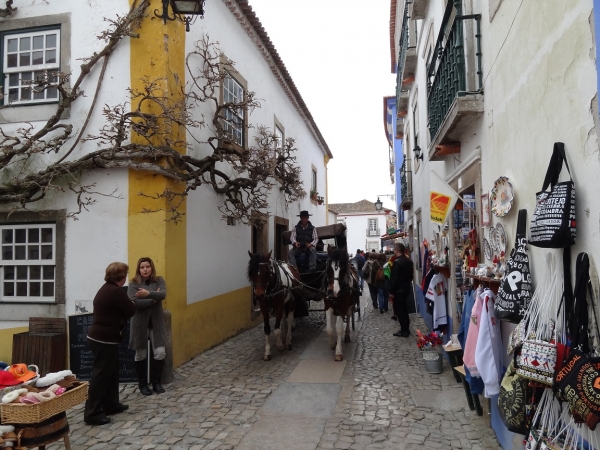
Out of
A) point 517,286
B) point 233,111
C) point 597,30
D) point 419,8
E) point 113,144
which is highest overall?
point 419,8

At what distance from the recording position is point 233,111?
9.48 m

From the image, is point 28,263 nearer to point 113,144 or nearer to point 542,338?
point 113,144

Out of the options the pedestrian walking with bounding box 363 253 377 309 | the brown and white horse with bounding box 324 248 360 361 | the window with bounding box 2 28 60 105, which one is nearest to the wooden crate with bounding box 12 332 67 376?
the window with bounding box 2 28 60 105

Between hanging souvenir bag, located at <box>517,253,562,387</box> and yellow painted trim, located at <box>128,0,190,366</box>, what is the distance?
5311mm

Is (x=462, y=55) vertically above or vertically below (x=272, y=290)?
above

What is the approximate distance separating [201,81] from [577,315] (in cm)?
742

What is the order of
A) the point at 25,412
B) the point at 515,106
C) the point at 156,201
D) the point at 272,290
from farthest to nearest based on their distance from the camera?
the point at 272,290 < the point at 156,201 < the point at 515,106 < the point at 25,412

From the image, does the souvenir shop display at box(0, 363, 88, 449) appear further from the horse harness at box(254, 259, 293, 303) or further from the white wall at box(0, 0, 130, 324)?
the horse harness at box(254, 259, 293, 303)

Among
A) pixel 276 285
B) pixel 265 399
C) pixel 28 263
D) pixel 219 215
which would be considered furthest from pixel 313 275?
pixel 28 263

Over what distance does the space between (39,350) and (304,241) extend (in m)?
5.37

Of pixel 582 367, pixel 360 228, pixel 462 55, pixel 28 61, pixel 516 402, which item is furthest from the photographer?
pixel 360 228

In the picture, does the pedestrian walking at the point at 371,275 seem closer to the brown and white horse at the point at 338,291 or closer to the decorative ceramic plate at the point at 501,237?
the brown and white horse at the point at 338,291

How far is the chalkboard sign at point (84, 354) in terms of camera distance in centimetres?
659

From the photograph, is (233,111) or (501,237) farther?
(233,111)
